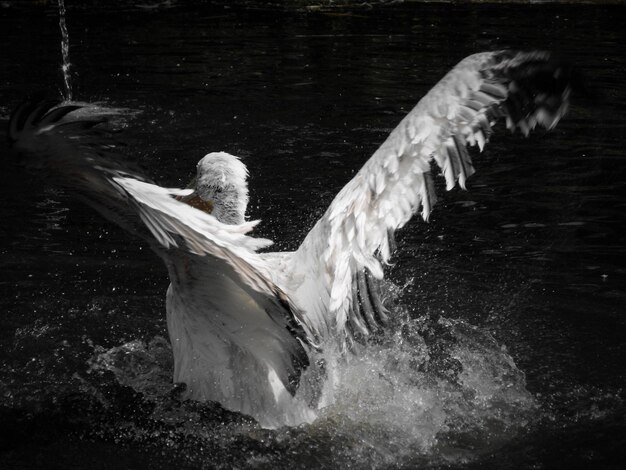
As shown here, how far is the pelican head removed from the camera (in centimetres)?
523

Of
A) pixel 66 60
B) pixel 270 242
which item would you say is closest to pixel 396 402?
pixel 270 242

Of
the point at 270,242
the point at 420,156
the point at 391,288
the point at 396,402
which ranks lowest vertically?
the point at 396,402

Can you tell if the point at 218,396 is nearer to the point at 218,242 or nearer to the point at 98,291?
the point at 218,242

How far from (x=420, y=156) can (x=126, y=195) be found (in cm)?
135

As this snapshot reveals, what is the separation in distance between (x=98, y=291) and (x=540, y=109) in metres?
3.07

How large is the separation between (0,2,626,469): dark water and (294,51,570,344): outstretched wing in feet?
0.61

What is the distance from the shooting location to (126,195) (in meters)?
3.55

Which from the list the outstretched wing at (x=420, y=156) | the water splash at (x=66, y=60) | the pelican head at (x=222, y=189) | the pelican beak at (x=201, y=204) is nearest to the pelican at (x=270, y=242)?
the outstretched wing at (x=420, y=156)

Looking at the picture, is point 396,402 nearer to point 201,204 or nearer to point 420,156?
point 420,156

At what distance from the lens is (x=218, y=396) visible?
450cm

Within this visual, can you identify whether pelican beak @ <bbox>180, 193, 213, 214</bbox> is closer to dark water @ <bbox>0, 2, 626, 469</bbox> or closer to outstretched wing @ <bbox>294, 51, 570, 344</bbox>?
dark water @ <bbox>0, 2, 626, 469</bbox>

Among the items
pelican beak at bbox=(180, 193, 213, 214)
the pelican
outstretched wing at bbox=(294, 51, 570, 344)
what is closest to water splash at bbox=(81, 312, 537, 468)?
the pelican

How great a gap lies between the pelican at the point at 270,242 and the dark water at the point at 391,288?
193 mm

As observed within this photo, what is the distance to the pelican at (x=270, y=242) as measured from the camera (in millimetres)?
3688
